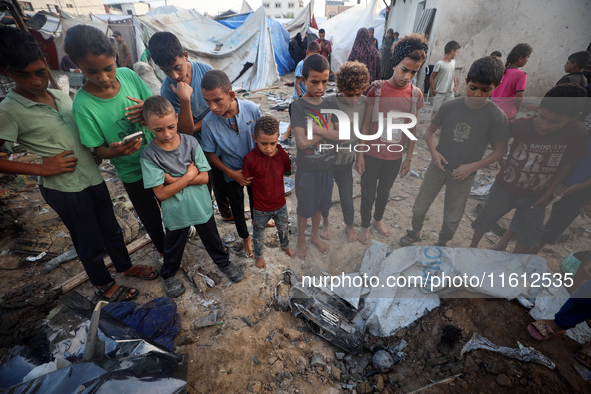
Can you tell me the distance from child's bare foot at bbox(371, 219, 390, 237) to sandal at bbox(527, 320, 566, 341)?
3.67ft

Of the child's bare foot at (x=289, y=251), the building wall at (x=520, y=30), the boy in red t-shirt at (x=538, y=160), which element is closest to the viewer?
the boy in red t-shirt at (x=538, y=160)

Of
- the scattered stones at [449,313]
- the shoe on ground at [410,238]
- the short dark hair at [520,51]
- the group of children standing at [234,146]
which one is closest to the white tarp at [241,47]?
the short dark hair at [520,51]

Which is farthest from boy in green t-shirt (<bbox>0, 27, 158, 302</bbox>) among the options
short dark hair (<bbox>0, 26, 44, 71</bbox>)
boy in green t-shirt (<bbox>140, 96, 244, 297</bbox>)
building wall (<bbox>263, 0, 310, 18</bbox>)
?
building wall (<bbox>263, 0, 310, 18</bbox>)

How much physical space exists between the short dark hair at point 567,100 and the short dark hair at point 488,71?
12.5 inches

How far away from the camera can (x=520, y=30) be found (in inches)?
177

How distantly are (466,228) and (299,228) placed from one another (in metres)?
1.47

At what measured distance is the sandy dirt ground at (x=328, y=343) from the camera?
1.54 meters

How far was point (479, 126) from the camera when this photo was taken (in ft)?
5.67

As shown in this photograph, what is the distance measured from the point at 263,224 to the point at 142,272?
1.23m

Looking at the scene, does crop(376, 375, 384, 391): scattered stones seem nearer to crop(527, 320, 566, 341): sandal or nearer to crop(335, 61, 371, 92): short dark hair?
crop(527, 320, 566, 341): sandal

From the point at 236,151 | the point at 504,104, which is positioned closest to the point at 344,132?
the point at 236,151

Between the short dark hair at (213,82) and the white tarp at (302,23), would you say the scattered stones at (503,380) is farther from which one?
the white tarp at (302,23)

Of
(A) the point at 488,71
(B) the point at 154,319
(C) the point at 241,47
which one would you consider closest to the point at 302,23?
(C) the point at 241,47

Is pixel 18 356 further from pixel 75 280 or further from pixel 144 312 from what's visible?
pixel 75 280
